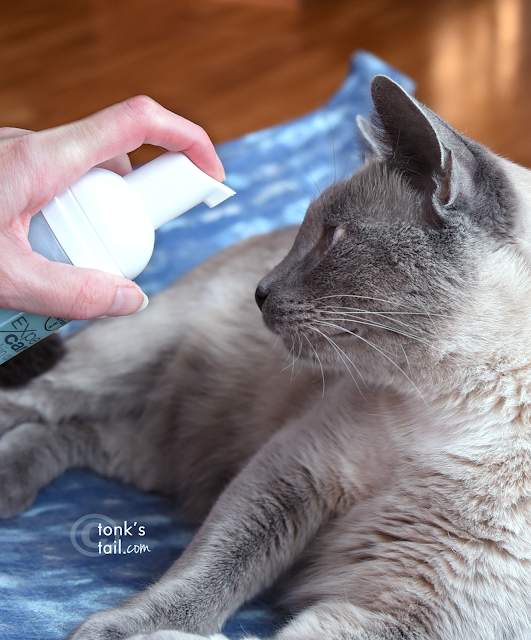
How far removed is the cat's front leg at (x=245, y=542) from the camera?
1.01 meters

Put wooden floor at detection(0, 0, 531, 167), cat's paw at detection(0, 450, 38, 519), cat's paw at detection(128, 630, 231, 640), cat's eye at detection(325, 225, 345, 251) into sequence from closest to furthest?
cat's paw at detection(128, 630, 231, 640) < cat's eye at detection(325, 225, 345, 251) < cat's paw at detection(0, 450, 38, 519) < wooden floor at detection(0, 0, 531, 167)

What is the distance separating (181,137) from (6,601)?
757 mm

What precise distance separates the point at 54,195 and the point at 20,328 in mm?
186

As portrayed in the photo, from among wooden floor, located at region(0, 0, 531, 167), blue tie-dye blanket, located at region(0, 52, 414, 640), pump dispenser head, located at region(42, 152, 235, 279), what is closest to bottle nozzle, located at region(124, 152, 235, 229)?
pump dispenser head, located at region(42, 152, 235, 279)

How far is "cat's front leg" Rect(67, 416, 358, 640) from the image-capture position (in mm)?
1010

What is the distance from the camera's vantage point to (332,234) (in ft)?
3.55

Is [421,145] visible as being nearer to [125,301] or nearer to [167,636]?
[125,301]

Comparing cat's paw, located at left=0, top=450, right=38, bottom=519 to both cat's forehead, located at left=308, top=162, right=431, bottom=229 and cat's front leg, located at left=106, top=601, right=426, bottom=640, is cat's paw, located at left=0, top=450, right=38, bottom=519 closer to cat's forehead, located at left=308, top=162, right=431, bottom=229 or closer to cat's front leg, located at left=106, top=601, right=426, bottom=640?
cat's front leg, located at left=106, top=601, right=426, bottom=640

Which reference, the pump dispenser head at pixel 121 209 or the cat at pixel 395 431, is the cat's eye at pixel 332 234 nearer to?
the cat at pixel 395 431

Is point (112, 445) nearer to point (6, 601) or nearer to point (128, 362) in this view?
point (128, 362)

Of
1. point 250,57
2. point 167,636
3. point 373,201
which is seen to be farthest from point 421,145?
point 250,57

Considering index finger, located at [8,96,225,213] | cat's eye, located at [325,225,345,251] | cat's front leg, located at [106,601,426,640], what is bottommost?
cat's front leg, located at [106,601,426,640]

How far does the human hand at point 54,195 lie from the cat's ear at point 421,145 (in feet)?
1.06

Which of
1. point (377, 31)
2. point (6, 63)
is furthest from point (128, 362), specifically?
point (377, 31)
